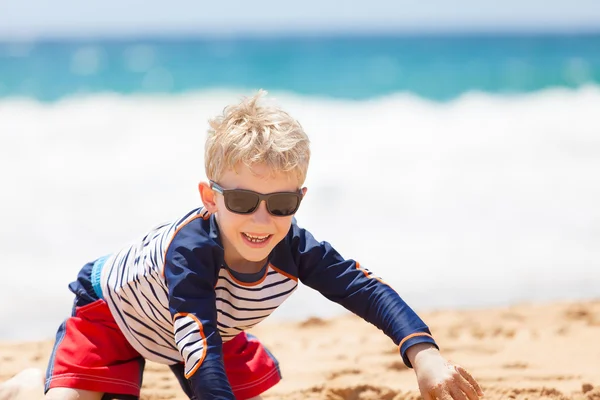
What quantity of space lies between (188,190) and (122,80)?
38.8ft

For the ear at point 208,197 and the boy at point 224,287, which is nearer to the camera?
the boy at point 224,287

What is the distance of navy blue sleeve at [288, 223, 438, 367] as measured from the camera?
2.24m

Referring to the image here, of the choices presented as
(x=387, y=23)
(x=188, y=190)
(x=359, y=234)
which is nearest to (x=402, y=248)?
(x=359, y=234)

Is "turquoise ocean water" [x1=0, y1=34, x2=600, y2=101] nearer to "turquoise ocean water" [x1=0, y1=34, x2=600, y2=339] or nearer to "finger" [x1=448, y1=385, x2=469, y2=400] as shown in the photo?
"turquoise ocean water" [x1=0, y1=34, x2=600, y2=339]

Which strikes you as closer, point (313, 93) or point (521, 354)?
point (521, 354)

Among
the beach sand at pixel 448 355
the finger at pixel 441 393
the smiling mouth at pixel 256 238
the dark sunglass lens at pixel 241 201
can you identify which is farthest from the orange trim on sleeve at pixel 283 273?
the beach sand at pixel 448 355

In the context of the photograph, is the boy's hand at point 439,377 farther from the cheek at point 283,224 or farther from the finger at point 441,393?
the cheek at point 283,224

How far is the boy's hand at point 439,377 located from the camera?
2094 mm

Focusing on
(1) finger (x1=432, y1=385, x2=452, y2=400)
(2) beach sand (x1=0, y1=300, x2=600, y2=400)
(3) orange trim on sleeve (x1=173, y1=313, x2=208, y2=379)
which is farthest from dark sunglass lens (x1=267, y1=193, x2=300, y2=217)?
(2) beach sand (x1=0, y1=300, x2=600, y2=400)

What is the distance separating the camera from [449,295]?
499 cm

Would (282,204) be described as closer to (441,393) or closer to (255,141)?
(255,141)

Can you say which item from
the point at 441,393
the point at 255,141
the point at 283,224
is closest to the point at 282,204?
the point at 283,224

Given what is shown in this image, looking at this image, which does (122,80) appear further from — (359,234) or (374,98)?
(359,234)

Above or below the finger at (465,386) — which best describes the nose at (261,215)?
above
